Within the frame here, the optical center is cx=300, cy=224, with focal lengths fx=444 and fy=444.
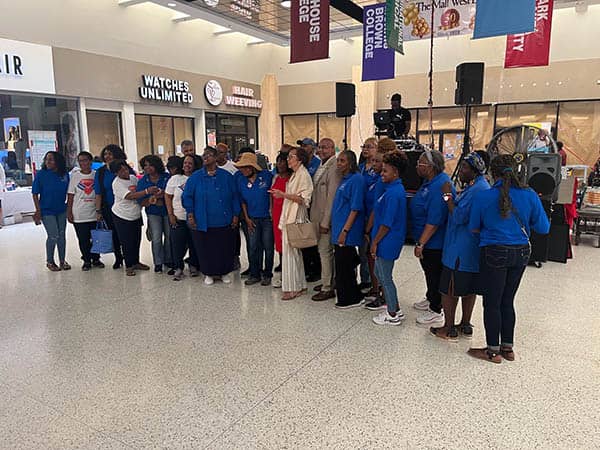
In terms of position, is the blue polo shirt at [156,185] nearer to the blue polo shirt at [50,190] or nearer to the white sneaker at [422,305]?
the blue polo shirt at [50,190]

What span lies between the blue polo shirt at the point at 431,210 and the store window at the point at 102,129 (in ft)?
30.6

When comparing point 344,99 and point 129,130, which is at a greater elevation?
point 344,99

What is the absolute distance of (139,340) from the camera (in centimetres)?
353

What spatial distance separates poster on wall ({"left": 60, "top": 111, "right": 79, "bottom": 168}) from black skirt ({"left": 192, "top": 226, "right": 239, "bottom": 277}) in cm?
706

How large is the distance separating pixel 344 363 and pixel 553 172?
392 centimetres

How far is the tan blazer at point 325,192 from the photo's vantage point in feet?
13.7

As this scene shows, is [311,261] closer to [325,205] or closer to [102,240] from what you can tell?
[325,205]

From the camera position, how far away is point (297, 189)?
13.8 feet

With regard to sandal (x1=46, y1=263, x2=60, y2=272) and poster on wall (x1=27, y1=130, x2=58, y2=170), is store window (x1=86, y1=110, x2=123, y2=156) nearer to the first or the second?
poster on wall (x1=27, y1=130, x2=58, y2=170)

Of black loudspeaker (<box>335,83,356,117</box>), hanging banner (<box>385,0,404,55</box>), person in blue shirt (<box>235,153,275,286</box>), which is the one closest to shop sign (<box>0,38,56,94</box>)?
black loudspeaker (<box>335,83,356,117</box>)

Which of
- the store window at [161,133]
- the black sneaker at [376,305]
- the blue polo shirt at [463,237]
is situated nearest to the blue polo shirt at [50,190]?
the black sneaker at [376,305]

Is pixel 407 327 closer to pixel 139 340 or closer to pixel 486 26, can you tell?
pixel 139 340

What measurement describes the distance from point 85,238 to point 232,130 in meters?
10.2

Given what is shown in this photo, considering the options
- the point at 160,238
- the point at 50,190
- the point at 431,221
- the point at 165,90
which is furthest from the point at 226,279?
the point at 165,90
